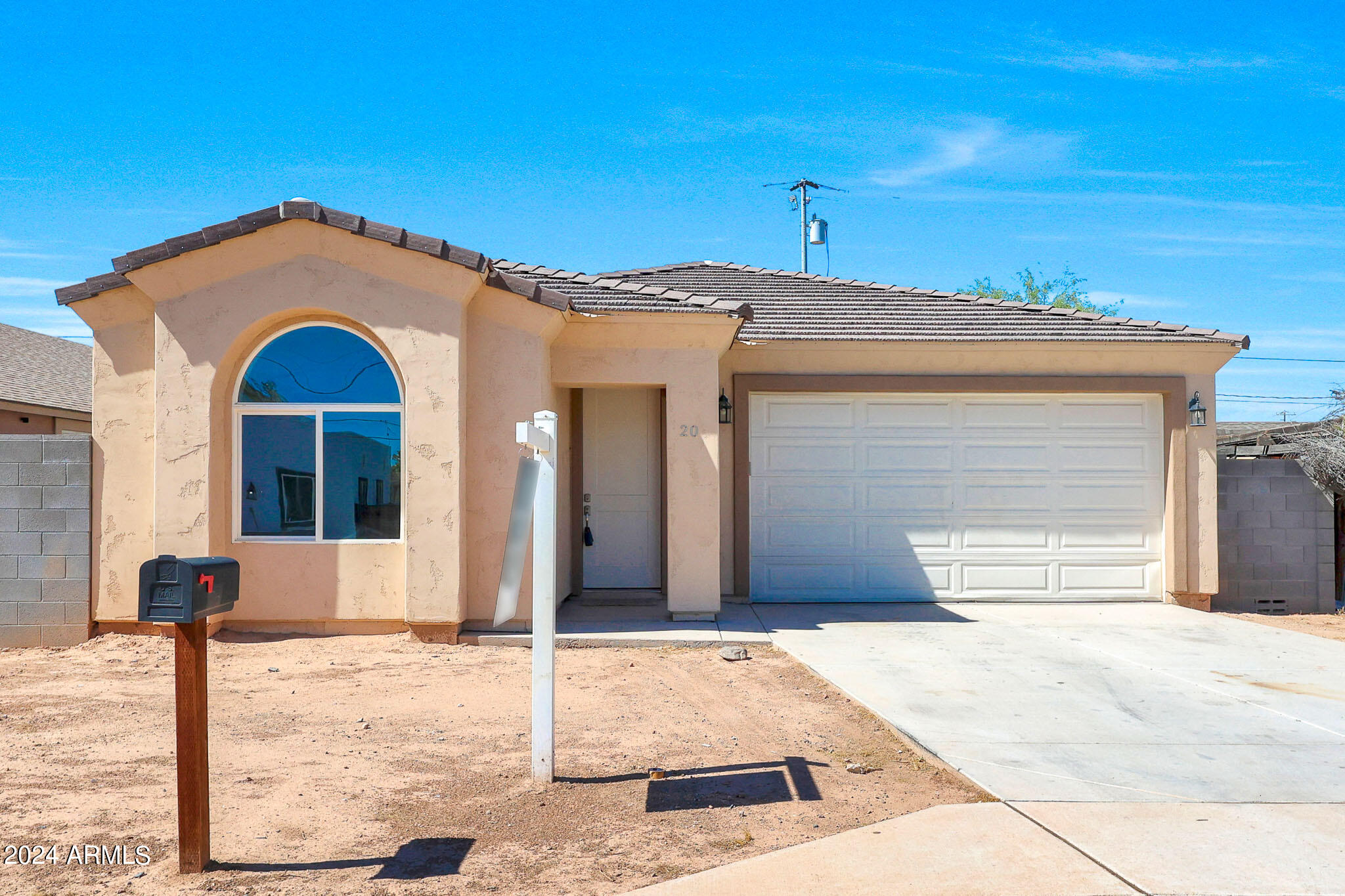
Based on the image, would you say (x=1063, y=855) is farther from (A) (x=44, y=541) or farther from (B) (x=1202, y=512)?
(A) (x=44, y=541)

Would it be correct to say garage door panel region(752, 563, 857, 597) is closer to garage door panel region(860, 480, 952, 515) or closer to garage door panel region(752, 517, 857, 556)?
garage door panel region(752, 517, 857, 556)

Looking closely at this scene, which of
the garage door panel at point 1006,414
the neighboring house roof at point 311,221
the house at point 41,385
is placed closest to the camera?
the neighboring house roof at point 311,221

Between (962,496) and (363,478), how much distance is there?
686 centimetres

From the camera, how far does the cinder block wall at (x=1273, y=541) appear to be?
11344 mm

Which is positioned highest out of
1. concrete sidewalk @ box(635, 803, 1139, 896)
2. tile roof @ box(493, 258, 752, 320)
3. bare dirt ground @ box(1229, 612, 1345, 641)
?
tile roof @ box(493, 258, 752, 320)

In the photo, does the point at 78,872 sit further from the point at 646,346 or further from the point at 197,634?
the point at 646,346

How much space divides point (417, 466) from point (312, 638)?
1.86 metres

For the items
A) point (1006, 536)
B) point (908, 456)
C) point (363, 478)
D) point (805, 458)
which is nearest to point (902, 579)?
point (1006, 536)

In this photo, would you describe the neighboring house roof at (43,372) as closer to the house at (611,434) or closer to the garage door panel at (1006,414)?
the house at (611,434)

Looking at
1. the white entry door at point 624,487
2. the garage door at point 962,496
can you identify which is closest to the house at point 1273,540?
the garage door at point 962,496

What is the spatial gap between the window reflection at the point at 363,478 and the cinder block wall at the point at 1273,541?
955 centimetres

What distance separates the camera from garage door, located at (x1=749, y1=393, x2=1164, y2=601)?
36.9 ft

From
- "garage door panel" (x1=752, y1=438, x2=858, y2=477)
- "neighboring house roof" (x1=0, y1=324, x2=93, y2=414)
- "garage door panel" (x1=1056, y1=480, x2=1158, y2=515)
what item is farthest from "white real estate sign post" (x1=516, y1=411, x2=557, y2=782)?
"neighboring house roof" (x1=0, y1=324, x2=93, y2=414)

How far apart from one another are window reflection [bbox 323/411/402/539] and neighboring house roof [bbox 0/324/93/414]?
36.5 feet
